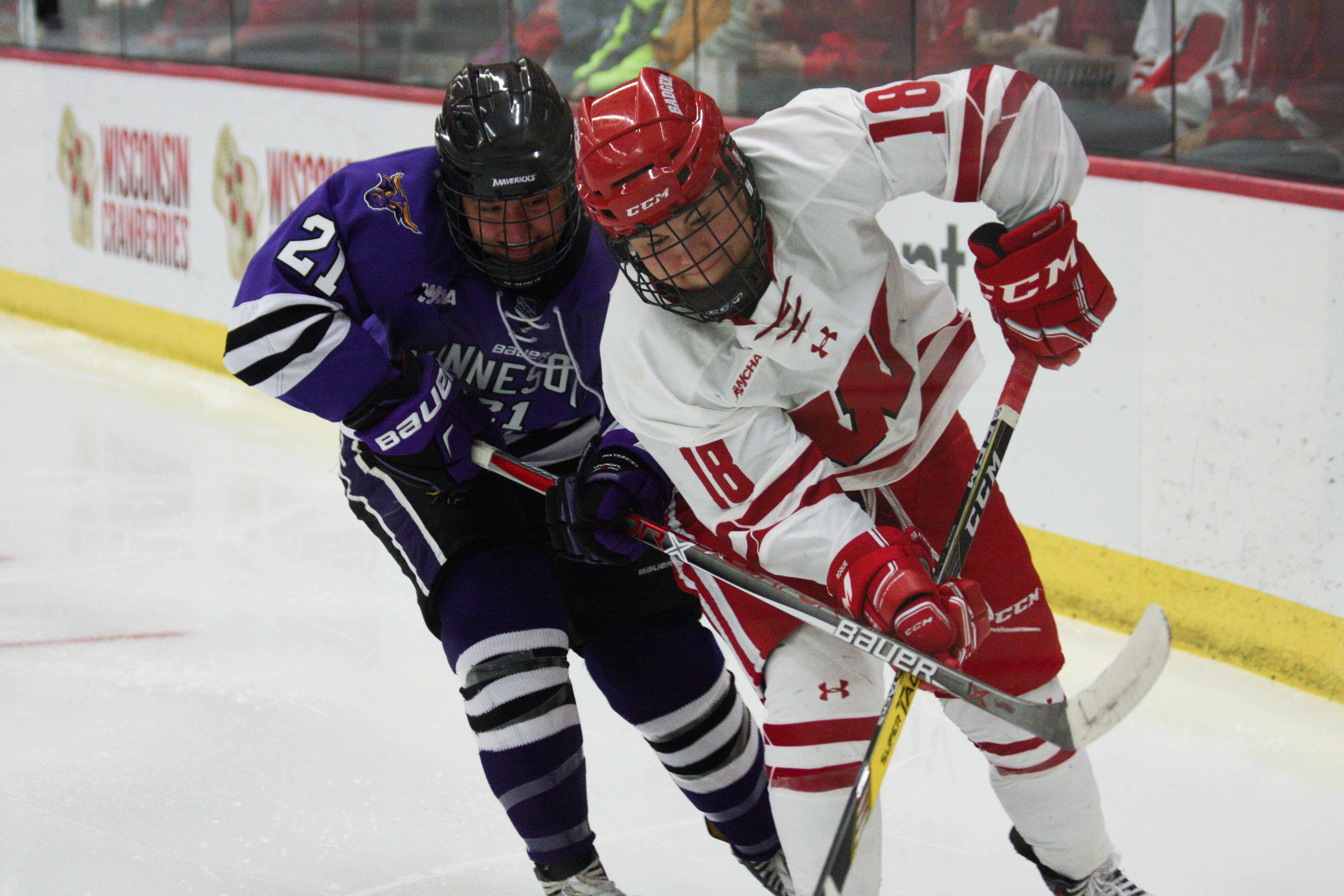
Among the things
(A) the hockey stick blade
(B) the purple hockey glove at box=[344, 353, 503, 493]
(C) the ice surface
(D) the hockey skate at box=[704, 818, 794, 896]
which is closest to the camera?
(A) the hockey stick blade

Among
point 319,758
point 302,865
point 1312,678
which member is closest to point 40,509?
point 319,758

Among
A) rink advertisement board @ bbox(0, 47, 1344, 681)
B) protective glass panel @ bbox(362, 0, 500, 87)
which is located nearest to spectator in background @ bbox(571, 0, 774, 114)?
protective glass panel @ bbox(362, 0, 500, 87)

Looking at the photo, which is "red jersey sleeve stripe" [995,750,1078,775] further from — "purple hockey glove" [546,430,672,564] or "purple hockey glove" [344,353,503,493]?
"purple hockey glove" [344,353,503,493]

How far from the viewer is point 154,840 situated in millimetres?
2195

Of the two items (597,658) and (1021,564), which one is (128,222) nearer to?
(597,658)

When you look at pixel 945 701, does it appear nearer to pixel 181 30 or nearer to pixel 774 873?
pixel 774 873

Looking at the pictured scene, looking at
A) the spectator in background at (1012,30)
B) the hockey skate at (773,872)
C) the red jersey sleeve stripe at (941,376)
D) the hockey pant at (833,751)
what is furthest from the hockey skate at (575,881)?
the spectator in background at (1012,30)

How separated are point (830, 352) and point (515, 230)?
1.34ft

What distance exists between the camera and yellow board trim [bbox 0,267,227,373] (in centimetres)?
511

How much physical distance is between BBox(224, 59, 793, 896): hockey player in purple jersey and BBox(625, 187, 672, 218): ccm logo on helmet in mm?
284

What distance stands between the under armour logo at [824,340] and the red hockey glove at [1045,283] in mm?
208

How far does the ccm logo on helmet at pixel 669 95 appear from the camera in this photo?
1.52 m

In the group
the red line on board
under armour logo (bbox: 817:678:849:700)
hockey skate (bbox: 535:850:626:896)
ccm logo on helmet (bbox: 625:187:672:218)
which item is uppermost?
ccm logo on helmet (bbox: 625:187:672:218)

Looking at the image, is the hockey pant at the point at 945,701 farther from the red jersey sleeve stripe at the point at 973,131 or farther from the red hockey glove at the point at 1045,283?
the red jersey sleeve stripe at the point at 973,131
